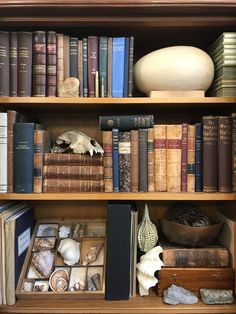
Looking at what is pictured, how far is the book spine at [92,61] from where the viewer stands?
101 centimetres

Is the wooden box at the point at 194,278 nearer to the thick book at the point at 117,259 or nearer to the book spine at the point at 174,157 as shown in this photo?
the thick book at the point at 117,259

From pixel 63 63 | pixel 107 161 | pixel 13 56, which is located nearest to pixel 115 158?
pixel 107 161

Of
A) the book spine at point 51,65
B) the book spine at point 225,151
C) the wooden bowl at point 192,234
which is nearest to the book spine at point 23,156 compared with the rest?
the book spine at point 51,65

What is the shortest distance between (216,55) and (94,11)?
0.43m

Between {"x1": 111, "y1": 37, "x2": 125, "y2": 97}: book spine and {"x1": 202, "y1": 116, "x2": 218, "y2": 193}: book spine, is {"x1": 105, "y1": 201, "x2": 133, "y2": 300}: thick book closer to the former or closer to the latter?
{"x1": 202, "y1": 116, "x2": 218, "y2": 193}: book spine

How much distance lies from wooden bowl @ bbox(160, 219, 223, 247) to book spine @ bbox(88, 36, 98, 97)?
0.53m

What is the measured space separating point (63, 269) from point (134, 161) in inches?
17.1

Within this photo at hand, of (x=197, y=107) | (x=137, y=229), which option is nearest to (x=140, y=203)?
(x=137, y=229)

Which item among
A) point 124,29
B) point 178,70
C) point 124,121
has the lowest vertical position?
point 124,121

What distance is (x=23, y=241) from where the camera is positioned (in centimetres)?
105

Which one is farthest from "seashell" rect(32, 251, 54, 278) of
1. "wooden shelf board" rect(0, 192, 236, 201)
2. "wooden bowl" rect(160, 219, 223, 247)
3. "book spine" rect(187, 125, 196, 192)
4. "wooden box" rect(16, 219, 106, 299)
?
"book spine" rect(187, 125, 196, 192)

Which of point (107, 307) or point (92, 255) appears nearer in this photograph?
point (107, 307)

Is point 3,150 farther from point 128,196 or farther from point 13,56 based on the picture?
point 128,196

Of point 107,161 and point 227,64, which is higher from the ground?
A: point 227,64
